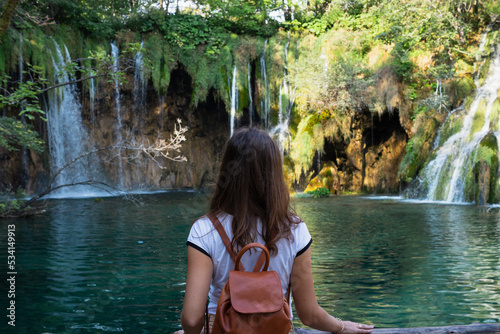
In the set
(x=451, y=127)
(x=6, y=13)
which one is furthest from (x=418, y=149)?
(x=6, y=13)

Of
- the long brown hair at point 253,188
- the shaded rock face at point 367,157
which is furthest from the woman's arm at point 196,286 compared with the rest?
the shaded rock face at point 367,157

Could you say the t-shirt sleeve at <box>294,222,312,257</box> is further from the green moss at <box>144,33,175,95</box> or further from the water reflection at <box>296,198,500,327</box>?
the green moss at <box>144,33,175,95</box>

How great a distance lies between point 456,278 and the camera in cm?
554

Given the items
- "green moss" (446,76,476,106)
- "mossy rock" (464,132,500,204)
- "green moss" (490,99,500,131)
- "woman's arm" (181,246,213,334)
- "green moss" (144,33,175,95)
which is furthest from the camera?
"green moss" (144,33,175,95)

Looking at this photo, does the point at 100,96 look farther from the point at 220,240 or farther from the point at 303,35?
the point at 220,240

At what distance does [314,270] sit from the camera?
611 centimetres

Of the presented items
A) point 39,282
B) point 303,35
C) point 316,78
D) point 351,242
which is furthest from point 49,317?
point 303,35

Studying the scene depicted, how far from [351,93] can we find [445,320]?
1673cm

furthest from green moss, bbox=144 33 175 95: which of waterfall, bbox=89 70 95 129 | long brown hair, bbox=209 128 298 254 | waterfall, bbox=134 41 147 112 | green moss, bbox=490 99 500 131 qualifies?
long brown hair, bbox=209 128 298 254

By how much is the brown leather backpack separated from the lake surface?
267 centimetres

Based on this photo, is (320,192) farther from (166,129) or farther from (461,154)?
(166,129)

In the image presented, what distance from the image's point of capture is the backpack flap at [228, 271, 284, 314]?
1.65m

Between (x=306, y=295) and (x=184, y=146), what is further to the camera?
(x=184, y=146)

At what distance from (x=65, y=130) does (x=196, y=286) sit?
21.0 meters
